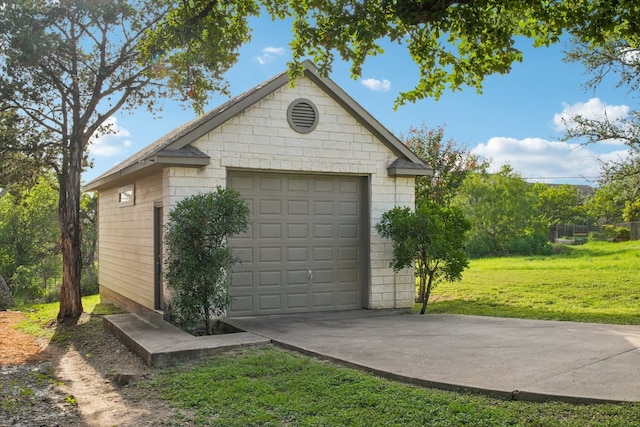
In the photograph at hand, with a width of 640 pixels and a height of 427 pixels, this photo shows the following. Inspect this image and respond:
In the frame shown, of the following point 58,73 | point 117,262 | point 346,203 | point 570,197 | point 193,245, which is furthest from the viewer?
point 570,197

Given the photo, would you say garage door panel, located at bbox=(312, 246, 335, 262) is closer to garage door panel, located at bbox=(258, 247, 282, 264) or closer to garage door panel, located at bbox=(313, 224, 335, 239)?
garage door panel, located at bbox=(313, 224, 335, 239)

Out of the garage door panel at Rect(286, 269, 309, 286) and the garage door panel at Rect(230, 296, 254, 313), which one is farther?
the garage door panel at Rect(286, 269, 309, 286)

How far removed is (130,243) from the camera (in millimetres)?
14406

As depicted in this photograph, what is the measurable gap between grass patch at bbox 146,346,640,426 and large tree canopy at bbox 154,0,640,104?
374cm

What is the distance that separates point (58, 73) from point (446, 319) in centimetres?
1043

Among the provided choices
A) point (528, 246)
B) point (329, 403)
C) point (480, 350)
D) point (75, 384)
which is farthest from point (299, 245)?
point (528, 246)

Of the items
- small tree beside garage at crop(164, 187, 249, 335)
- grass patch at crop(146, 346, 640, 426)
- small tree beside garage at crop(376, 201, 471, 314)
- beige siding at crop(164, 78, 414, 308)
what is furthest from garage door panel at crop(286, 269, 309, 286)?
grass patch at crop(146, 346, 640, 426)

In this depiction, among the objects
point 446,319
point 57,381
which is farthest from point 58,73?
point 446,319

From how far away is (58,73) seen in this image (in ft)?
46.3

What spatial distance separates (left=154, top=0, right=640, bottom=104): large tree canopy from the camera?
6566 mm

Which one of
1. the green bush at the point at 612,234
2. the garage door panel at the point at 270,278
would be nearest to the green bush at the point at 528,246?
the green bush at the point at 612,234

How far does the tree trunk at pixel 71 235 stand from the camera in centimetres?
1404

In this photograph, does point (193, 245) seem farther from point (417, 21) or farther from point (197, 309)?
point (417, 21)

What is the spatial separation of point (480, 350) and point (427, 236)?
3.90 metres
